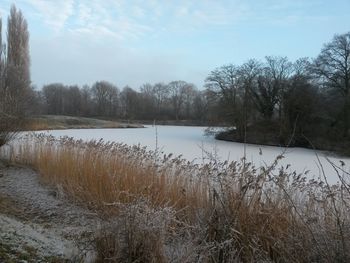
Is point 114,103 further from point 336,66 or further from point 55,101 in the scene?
point 336,66

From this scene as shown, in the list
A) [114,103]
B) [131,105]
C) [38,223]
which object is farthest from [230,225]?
[114,103]

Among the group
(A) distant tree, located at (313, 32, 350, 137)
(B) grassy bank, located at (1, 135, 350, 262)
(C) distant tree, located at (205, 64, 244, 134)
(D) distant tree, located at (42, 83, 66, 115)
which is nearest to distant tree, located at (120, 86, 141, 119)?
(D) distant tree, located at (42, 83, 66, 115)

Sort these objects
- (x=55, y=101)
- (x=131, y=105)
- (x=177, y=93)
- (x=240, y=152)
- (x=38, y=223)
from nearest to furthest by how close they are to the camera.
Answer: (x=38, y=223)
(x=240, y=152)
(x=131, y=105)
(x=55, y=101)
(x=177, y=93)

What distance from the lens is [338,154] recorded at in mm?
20328

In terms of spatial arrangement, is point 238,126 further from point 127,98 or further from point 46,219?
point 127,98

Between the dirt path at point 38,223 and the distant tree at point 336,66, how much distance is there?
905 inches

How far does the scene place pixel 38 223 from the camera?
4699 millimetres

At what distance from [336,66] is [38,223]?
26.4 metres

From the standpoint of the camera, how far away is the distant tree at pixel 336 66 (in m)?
26.5

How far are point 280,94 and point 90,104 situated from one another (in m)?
45.8

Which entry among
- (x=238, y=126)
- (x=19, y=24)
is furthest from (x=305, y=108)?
(x=19, y=24)

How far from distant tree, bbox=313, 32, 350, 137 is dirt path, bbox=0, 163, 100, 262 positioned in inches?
905

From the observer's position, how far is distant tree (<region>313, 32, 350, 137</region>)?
26.5 metres

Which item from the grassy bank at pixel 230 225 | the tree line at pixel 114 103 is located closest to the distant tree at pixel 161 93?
the tree line at pixel 114 103
